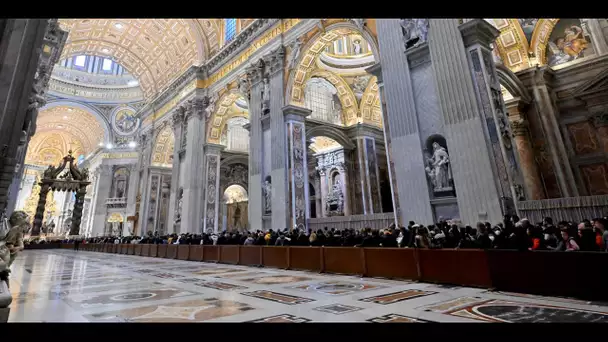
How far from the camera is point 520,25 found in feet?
36.6

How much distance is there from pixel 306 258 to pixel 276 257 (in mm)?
955

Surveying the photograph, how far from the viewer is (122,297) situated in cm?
→ 353

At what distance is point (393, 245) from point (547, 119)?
9394mm

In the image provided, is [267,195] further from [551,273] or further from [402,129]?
[551,273]

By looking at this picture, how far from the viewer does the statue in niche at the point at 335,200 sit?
54.5 ft

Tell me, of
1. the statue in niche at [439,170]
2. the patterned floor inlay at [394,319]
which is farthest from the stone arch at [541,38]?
the patterned floor inlay at [394,319]

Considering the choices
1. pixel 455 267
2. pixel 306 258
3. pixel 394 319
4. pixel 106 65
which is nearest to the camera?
pixel 394 319

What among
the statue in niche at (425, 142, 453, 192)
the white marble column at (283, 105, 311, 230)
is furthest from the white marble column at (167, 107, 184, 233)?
the statue in niche at (425, 142, 453, 192)

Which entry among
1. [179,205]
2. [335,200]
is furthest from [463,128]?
[179,205]

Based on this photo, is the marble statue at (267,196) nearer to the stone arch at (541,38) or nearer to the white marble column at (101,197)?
the stone arch at (541,38)

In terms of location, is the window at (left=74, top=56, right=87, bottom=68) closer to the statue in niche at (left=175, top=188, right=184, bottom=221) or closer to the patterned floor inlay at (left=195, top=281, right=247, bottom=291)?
the statue in niche at (left=175, top=188, right=184, bottom=221)

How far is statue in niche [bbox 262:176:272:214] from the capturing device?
12.3 m

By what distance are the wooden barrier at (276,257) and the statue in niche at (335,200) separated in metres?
9.62

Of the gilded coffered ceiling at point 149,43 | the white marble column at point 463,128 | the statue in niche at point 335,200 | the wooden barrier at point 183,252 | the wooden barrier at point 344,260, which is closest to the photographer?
the wooden barrier at point 344,260
